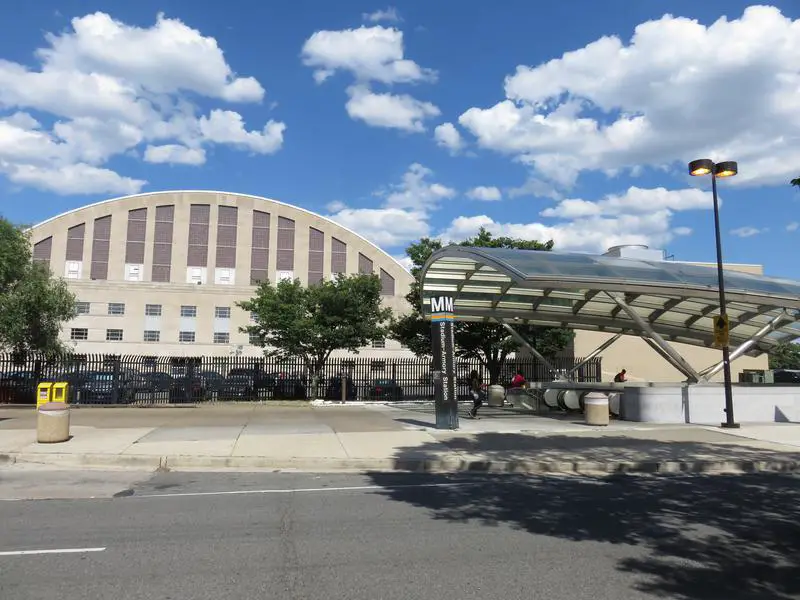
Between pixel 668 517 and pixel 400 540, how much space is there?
3.30m

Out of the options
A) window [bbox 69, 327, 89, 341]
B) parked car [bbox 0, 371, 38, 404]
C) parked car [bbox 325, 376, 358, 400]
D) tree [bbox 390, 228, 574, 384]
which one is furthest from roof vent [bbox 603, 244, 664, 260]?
window [bbox 69, 327, 89, 341]

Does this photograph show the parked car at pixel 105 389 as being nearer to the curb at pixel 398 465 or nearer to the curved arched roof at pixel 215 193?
the curb at pixel 398 465

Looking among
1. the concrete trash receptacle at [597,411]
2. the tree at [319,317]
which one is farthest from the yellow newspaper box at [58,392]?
the concrete trash receptacle at [597,411]

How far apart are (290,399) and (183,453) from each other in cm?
1735

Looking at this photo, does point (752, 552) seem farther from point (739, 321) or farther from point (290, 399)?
point (290, 399)

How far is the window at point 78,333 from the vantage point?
5656cm

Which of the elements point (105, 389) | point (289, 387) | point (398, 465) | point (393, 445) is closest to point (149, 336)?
point (289, 387)

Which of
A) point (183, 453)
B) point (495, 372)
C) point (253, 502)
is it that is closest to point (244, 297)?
point (495, 372)

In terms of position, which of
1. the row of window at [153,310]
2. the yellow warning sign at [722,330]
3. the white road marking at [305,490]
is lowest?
the white road marking at [305,490]

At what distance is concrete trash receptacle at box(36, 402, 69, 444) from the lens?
491 inches

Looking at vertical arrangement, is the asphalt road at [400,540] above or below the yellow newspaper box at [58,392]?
below

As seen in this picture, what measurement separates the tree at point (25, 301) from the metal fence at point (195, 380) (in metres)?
0.96

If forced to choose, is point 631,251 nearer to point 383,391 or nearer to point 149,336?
point 383,391

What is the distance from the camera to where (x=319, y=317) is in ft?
96.2
